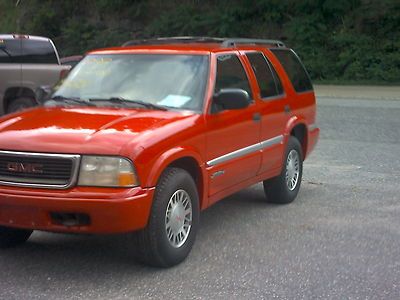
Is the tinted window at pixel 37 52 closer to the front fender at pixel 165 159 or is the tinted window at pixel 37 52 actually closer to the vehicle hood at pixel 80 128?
the vehicle hood at pixel 80 128

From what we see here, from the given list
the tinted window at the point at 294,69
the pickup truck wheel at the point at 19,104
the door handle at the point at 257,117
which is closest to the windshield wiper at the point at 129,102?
the door handle at the point at 257,117

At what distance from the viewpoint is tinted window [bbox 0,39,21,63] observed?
473 inches

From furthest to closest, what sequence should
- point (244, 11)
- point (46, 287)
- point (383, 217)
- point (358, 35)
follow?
point (244, 11)
point (358, 35)
point (383, 217)
point (46, 287)

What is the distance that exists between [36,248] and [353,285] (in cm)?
263

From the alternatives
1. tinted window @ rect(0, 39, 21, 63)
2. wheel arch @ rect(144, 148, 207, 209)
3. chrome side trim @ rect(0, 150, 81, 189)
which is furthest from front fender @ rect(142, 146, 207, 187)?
tinted window @ rect(0, 39, 21, 63)

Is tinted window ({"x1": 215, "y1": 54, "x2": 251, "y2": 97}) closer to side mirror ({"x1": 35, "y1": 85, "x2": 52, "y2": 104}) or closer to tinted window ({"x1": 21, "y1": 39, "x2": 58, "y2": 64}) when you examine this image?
side mirror ({"x1": 35, "y1": 85, "x2": 52, "y2": 104})

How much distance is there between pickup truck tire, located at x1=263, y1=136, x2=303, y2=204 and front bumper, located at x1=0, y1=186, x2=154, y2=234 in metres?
2.62

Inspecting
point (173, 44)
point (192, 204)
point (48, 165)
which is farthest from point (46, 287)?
point (173, 44)

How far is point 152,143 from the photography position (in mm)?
4609

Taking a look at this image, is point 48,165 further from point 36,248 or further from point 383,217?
point 383,217

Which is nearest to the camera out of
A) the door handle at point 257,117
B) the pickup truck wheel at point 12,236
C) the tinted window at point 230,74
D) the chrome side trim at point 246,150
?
the pickup truck wheel at point 12,236

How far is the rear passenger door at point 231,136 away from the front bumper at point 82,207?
1048 millimetres

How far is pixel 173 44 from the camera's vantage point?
21.3 ft

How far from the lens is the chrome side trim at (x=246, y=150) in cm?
547
